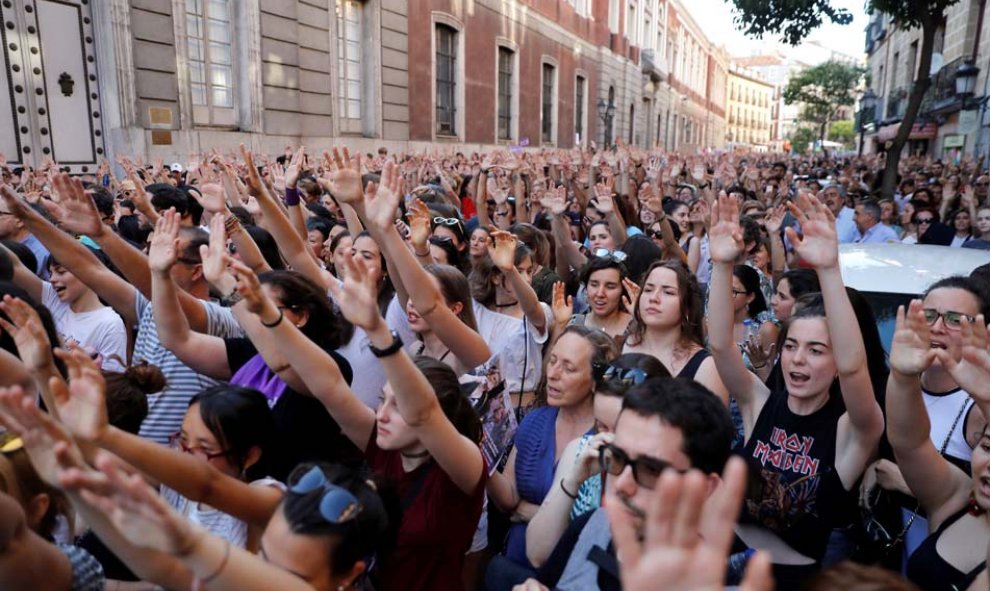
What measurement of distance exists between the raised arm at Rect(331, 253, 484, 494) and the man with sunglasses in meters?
0.41

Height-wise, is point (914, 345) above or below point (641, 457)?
above

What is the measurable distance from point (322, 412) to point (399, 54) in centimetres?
1543

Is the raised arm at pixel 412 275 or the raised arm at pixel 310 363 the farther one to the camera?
the raised arm at pixel 412 275

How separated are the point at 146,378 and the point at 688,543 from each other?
2.16 meters

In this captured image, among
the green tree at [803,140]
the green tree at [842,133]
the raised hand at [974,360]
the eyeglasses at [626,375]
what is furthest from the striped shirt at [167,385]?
the green tree at [842,133]

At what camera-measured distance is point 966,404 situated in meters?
2.55

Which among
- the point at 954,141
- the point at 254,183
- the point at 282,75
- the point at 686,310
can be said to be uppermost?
the point at 282,75

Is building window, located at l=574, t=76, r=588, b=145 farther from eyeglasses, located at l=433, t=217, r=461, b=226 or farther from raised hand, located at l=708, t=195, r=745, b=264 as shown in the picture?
raised hand, located at l=708, t=195, r=745, b=264

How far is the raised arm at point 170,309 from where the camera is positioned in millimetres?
2756

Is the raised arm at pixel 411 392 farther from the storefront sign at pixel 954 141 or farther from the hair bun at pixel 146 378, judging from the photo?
→ the storefront sign at pixel 954 141

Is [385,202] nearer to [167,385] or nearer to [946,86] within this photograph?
[167,385]

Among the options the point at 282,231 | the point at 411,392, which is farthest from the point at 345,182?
the point at 411,392

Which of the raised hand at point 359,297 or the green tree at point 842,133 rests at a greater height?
the green tree at point 842,133

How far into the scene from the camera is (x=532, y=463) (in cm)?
270
